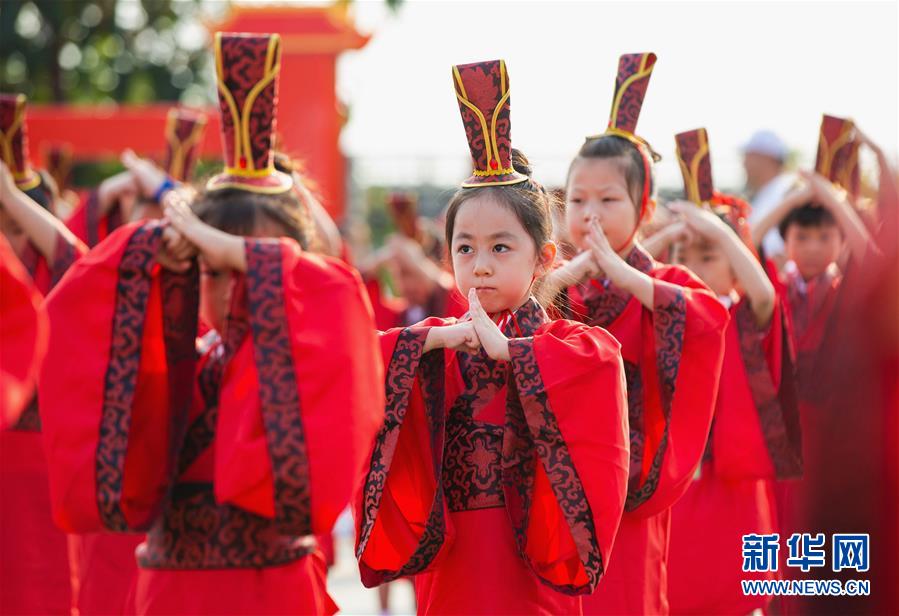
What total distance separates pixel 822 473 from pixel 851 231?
96 centimetres

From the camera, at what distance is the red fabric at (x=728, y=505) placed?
4496 mm

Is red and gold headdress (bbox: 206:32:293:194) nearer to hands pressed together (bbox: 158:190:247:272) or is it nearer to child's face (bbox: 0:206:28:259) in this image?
hands pressed together (bbox: 158:190:247:272)

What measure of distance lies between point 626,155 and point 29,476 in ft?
7.68

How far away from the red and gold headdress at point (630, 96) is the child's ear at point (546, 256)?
34.7 inches

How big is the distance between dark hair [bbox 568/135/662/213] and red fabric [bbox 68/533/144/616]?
200 centimetres

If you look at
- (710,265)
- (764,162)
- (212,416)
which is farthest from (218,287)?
(764,162)

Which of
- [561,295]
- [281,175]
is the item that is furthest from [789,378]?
[281,175]

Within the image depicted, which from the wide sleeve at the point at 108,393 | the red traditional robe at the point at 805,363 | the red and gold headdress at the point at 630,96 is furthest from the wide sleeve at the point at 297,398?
the red traditional robe at the point at 805,363

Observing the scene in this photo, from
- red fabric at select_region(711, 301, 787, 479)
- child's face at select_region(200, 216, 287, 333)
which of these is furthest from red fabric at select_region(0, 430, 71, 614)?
red fabric at select_region(711, 301, 787, 479)

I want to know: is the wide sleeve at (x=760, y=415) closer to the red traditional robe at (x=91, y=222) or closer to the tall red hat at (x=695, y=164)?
the tall red hat at (x=695, y=164)

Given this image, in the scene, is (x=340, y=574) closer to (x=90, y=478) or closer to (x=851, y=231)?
(x=851, y=231)

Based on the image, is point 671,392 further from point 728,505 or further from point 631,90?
point 728,505

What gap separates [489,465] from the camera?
119 inches

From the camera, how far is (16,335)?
7.61ft
